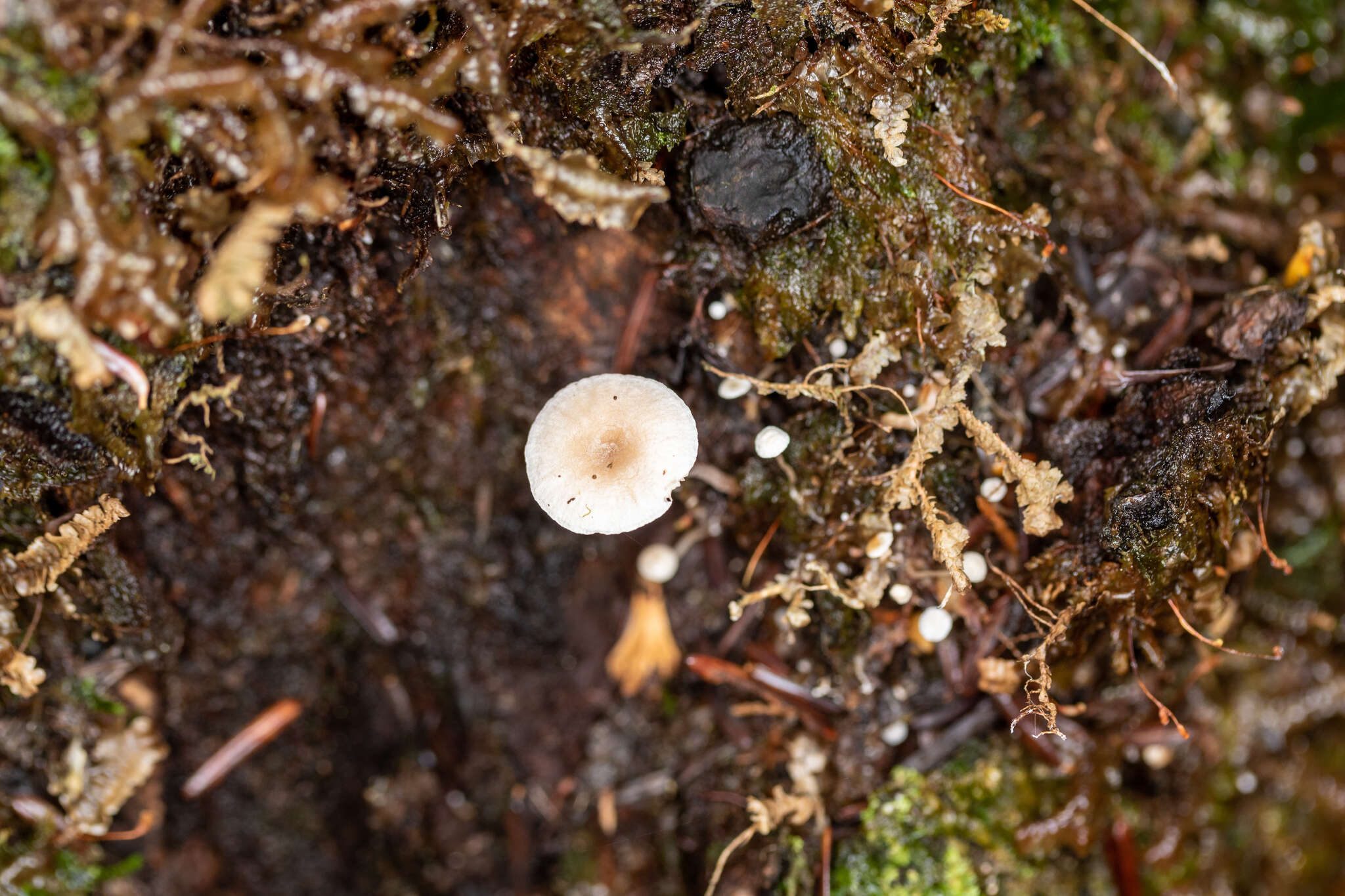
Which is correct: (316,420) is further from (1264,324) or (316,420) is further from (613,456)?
(1264,324)

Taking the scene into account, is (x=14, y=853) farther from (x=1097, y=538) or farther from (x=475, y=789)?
(x=1097, y=538)

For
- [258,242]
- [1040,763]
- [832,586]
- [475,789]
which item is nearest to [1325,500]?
[1040,763]

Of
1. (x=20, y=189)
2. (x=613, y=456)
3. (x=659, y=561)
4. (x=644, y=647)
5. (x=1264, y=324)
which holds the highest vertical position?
(x=20, y=189)

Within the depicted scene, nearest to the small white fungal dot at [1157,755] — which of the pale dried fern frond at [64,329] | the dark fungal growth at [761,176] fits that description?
the dark fungal growth at [761,176]

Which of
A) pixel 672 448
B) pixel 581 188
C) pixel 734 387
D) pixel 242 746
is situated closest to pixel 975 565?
pixel 734 387

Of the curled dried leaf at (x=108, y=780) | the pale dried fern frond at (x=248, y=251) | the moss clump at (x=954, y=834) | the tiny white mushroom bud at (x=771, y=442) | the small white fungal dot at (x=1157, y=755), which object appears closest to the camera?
the pale dried fern frond at (x=248, y=251)

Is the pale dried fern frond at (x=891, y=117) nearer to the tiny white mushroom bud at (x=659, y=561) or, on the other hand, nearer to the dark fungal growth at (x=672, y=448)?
the dark fungal growth at (x=672, y=448)
